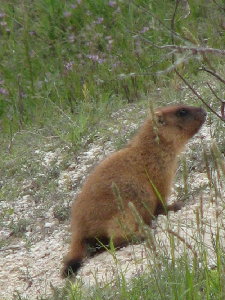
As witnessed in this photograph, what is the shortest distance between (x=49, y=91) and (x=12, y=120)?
58 cm

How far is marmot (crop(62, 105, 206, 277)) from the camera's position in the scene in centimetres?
481

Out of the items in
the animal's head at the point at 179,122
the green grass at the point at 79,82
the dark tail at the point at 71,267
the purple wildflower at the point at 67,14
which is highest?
the purple wildflower at the point at 67,14

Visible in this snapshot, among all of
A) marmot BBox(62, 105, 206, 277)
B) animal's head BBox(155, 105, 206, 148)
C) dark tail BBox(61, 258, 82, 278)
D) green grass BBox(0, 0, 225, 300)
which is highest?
green grass BBox(0, 0, 225, 300)

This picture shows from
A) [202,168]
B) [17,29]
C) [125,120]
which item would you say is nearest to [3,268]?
[202,168]

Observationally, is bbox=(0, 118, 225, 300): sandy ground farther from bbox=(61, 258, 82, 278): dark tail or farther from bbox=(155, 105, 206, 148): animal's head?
bbox=(155, 105, 206, 148): animal's head

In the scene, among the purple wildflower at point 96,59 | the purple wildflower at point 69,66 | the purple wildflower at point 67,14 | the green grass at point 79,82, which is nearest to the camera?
the green grass at point 79,82

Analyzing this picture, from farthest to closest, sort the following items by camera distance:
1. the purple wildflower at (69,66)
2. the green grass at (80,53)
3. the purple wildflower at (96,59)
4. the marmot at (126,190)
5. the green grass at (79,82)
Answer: the purple wildflower at (69,66) < the purple wildflower at (96,59) < the green grass at (80,53) < the green grass at (79,82) < the marmot at (126,190)

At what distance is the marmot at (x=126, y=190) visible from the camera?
4.81 m

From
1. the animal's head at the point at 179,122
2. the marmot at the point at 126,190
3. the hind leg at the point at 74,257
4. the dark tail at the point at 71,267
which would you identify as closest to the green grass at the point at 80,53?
the animal's head at the point at 179,122

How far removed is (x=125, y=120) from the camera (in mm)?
6883

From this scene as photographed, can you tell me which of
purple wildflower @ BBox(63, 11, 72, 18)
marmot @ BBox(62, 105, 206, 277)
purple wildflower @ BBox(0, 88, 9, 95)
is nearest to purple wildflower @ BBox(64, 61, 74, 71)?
purple wildflower @ BBox(0, 88, 9, 95)

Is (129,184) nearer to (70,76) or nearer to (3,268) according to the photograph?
(3,268)

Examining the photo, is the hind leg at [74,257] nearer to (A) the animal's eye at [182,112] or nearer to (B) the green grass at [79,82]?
(B) the green grass at [79,82]

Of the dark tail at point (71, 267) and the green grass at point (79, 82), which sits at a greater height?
the green grass at point (79, 82)
